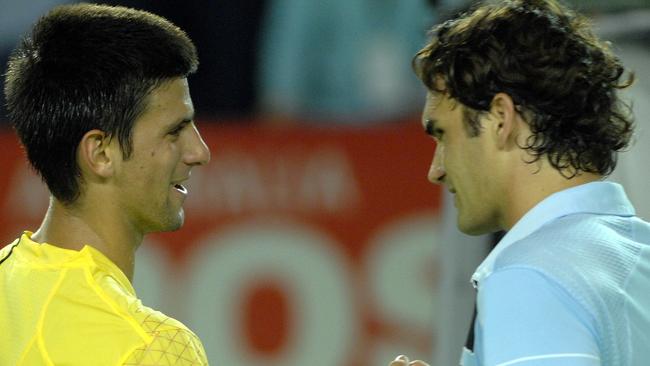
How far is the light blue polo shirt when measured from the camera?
1.76 metres

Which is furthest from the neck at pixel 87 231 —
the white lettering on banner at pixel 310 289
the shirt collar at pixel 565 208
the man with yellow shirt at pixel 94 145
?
the white lettering on banner at pixel 310 289

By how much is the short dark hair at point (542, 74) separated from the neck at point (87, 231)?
0.58 metres

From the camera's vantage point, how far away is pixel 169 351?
200 centimetres

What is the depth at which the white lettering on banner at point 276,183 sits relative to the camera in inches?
215

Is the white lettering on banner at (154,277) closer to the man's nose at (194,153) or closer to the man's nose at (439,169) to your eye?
the man's nose at (194,153)

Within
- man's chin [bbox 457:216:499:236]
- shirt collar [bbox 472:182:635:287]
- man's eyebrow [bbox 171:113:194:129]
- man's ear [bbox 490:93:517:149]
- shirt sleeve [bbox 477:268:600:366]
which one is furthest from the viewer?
man's eyebrow [bbox 171:113:194:129]

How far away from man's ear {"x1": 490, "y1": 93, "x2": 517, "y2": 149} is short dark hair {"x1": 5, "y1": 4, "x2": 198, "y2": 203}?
570mm

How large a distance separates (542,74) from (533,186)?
18 centimetres

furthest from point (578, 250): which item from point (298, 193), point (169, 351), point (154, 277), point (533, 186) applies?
point (154, 277)

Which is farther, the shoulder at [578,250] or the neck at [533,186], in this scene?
the neck at [533,186]

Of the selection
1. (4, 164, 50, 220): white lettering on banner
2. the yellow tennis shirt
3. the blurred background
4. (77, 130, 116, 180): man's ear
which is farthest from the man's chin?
(4, 164, 50, 220): white lettering on banner

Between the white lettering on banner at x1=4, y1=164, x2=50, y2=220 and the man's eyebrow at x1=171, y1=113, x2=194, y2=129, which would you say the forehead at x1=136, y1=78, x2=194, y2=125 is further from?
the white lettering on banner at x1=4, y1=164, x2=50, y2=220

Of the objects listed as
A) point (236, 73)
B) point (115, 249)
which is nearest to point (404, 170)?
point (236, 73)

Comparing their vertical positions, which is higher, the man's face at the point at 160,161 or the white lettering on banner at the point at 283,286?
the man's face at the point at 160,161
